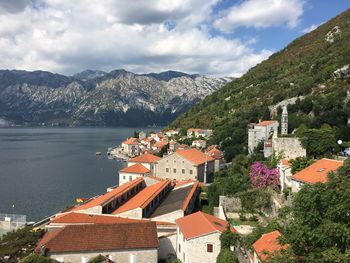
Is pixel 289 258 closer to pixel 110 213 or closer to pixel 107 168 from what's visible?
pixel 110 213

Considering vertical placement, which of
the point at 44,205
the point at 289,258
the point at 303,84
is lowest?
the point at 44,205

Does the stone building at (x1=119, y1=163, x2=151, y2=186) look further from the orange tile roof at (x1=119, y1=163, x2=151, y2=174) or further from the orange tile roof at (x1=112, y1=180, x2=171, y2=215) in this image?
the orange tile roof at (x1=112, y1=180, x2=171, y2=215)

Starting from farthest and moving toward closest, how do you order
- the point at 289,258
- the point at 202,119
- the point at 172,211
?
the point at 202,119
the point at 172,211
the point at 289,258

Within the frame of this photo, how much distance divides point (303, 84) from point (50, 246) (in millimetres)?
60435

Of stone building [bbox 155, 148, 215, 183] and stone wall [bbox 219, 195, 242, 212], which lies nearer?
stone wall [bbox 219, 195, 242, 212]

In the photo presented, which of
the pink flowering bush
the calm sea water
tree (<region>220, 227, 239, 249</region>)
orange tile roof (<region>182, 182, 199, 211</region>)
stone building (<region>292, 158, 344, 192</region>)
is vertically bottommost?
the calm sea water

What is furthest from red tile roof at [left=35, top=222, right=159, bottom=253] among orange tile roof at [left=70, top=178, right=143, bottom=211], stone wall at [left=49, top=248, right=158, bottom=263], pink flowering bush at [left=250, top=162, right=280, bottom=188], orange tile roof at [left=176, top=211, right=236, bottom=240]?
pink flowering bush at [left=250, top=162, right=280, bottom=188]

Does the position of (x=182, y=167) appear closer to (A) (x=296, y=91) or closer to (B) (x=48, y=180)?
(A) (x=296, y=91)

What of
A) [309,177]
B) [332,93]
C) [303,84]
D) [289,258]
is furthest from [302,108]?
[289,258]

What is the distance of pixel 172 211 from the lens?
3266 centimetres

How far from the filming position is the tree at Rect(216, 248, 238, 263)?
2130 cm

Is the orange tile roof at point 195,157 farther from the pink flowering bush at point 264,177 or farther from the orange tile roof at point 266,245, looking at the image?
the orange tile roof at point 266,245

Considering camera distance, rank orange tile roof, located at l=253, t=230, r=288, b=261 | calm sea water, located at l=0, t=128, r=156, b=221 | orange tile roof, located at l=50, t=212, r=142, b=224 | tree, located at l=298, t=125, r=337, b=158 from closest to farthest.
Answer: orange tile roof, located at l=253, t=230, r=288, b=261
orange tile roof, located at l=50, t=212, r=142, b=224
tree, located at l=298, t=125, r=337, b=158
calm sea water, located at l=0, t=128, r=156, b=221

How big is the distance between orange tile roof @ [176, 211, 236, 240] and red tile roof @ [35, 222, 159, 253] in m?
2.34
